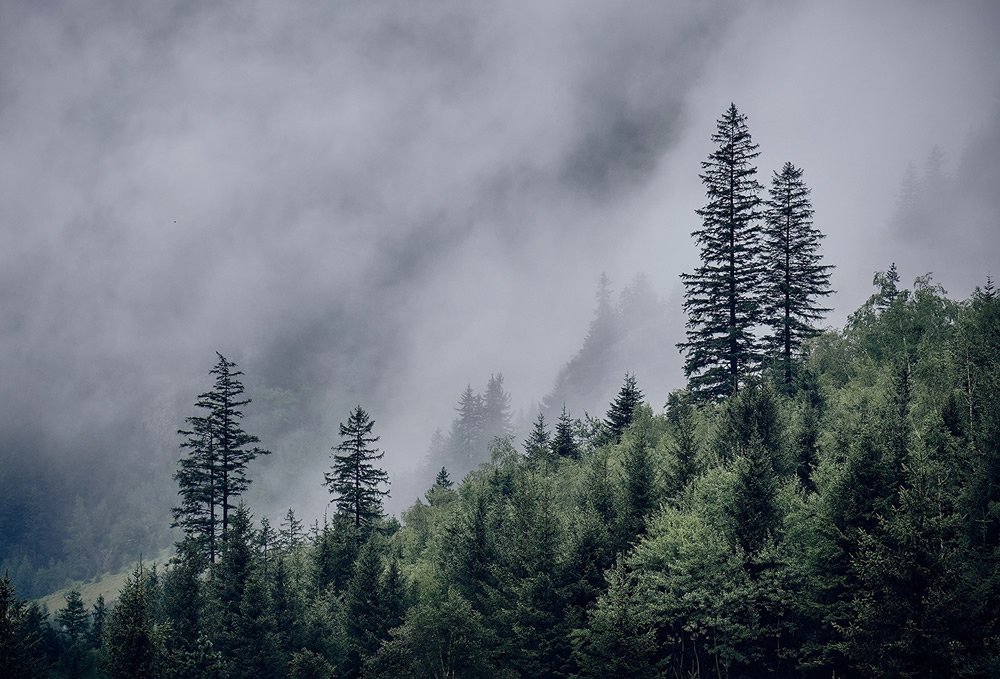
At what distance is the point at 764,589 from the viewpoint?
28.3 m

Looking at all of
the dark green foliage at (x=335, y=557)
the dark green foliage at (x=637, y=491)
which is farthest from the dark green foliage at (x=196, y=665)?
the dark green foliage at (x=637, y=491)

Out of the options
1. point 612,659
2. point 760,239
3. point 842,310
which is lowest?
point 612,659

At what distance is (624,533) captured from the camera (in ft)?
119

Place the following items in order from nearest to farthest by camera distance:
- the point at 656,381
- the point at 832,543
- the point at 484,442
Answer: the point at 832,543
the point at 656,381
the point at 484,442

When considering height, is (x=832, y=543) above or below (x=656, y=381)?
below

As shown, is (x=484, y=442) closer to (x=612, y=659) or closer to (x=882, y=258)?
(x=882, y=258)

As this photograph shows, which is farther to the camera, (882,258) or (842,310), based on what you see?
(882,258)

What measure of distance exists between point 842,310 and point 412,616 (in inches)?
4313

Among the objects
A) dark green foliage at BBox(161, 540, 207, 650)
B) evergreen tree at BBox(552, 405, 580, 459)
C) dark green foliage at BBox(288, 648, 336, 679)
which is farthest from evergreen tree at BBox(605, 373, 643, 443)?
dark green foliage at BBox(161, 540, 207, 650)

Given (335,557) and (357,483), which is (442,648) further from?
(357,483)

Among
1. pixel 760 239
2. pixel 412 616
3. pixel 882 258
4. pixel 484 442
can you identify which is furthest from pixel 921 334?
pixel 484 442

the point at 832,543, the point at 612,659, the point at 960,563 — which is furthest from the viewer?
the point at 612,659

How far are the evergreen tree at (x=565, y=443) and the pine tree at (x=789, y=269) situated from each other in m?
23.0

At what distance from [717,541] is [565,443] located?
37888 mm
